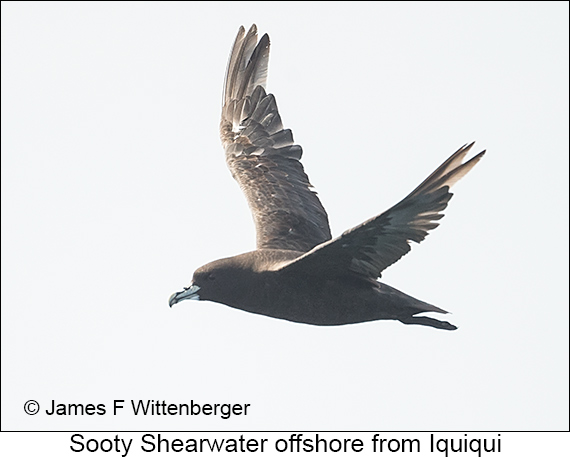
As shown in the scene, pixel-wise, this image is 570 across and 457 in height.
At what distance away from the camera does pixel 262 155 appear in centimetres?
1299

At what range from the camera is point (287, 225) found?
39.9 ft

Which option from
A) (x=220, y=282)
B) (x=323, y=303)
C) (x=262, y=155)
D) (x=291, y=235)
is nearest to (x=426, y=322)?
(x=323, y=303)

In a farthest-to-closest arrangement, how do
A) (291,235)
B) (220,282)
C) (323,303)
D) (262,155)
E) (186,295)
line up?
(262,155) < (291,235) < (186,295) < (220,282) < (323,303)

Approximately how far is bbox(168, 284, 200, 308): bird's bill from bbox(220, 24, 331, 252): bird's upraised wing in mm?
1609

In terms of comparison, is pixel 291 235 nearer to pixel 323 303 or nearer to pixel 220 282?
pixel 220 282

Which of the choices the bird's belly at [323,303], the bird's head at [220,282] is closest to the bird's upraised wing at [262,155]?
the bird's head at [220,282]

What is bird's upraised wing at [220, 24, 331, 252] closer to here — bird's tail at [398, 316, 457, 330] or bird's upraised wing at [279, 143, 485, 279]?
bird's tail at [398, 316, 457, 330]

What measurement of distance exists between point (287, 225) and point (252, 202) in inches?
27.8

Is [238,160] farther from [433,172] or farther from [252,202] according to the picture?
[433,172]

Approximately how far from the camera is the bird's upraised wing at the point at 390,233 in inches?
348

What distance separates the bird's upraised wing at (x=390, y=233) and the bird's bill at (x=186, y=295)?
3.38 feet

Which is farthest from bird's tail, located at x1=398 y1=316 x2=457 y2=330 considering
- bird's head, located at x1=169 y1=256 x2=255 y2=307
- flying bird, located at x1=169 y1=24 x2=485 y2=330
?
bird's head, located at x1=169 y1=256 x2=255 y2=307

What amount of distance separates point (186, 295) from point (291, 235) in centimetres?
189

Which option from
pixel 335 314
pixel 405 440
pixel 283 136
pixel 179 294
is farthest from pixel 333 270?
pixel 283 136
